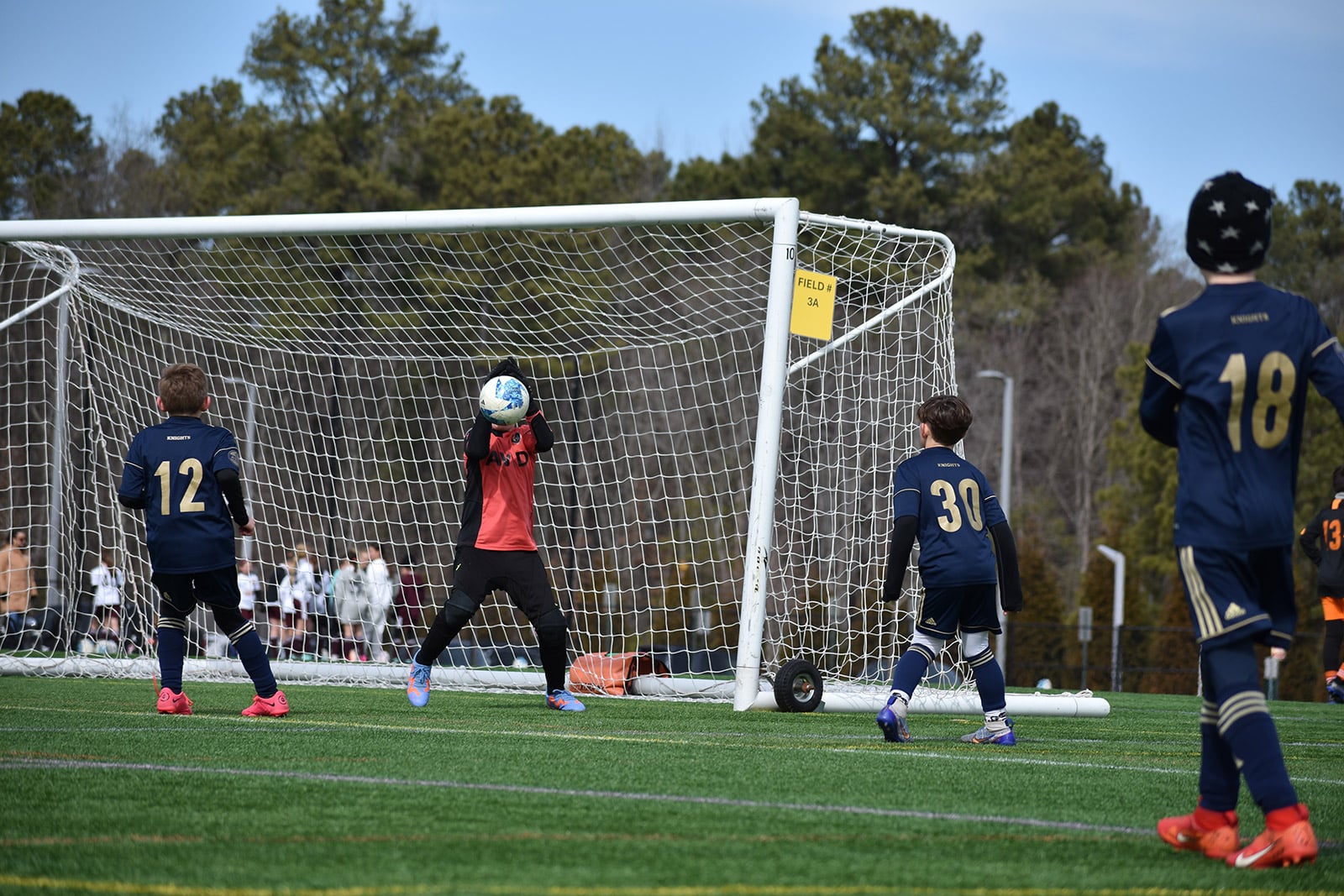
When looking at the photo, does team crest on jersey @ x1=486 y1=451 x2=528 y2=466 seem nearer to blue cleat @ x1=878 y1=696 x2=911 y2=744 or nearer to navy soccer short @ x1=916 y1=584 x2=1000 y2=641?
navy soccer short @ x1=916 y1=584 x2=1000 y2=641

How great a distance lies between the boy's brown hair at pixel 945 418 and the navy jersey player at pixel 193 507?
3.21 meters

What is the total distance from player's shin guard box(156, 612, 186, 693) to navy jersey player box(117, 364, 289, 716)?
18 centimetres

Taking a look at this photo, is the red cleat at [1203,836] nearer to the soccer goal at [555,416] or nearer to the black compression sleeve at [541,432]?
the soccer goal at [555,416]

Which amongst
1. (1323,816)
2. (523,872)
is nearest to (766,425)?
(1323,816)

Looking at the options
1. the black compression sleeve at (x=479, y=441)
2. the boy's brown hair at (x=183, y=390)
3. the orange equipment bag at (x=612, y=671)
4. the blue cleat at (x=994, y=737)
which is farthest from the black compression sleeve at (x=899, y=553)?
the orange equipment bag at (x=612, y=671)

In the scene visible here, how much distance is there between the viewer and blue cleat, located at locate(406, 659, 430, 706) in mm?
8320

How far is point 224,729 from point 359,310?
11.8m

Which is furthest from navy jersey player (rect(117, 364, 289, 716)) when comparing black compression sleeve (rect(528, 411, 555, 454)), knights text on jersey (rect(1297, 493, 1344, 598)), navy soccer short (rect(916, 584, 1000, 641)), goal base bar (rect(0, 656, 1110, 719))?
knights text on jersey (rect(1297, 493, 1344, 598))

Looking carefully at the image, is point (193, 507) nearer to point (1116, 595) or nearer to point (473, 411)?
point (473, 411)

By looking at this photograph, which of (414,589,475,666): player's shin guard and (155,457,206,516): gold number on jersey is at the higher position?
(155,457,206,516): gold number on jersey

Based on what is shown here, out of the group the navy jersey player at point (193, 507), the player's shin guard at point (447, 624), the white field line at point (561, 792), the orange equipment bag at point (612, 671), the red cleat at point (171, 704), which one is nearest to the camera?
the white field line at point (561, 792)

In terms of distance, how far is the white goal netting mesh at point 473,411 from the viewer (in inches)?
426

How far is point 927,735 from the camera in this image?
7.38m

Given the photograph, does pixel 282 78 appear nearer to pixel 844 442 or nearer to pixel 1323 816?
pixel 844 442
